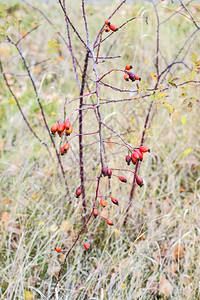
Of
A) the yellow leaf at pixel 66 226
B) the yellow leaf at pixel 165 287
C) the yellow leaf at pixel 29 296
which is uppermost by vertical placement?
the yellow leaf at pixel 66 226

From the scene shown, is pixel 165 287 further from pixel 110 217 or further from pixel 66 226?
pixel 66 226

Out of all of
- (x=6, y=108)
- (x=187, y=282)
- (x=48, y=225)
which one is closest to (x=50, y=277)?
(x=48, y=225)

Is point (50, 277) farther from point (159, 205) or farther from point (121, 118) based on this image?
point (121, 118)

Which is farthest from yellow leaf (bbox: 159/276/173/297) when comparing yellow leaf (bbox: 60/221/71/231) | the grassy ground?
yellow leaf (bbox: 60/221/71/231)

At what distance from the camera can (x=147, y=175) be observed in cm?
237

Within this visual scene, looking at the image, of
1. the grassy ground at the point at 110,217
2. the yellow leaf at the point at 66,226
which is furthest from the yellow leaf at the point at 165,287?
the yellow leaf at the point at 66,226

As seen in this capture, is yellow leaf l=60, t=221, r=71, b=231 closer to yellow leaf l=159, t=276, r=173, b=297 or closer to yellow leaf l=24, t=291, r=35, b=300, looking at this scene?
yellow leaf l=24, t=291, r=35, b=300

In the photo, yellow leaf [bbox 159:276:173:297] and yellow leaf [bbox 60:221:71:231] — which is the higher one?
yellow leaf [bbox 60:221:71:231]

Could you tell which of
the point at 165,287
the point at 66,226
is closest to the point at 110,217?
the point at 66,226

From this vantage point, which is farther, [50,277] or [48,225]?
[48,225]

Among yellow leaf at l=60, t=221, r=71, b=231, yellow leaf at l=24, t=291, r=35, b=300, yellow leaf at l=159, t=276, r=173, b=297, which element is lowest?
yellow leaf at l=24, t=291, r=35, b=300

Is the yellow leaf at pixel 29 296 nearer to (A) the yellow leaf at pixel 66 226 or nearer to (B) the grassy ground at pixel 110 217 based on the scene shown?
(B) the grassy ground at pixel 110 217

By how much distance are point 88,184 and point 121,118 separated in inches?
22.3

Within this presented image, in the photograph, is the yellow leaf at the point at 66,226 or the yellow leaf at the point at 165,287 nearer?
the yellow leaf at the point at 165,287
